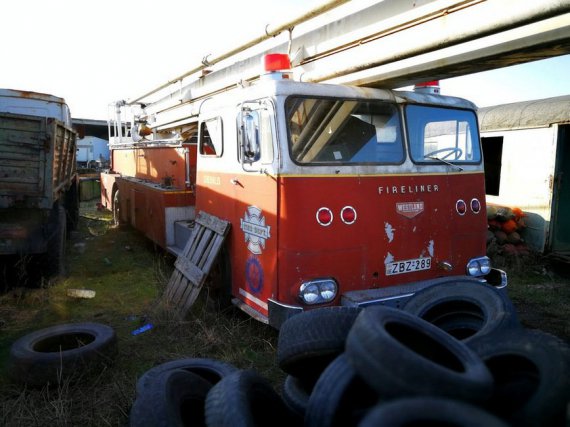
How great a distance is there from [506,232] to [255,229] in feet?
18.6

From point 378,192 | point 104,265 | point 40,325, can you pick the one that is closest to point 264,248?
point 378,192

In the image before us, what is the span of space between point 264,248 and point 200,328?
1.27m

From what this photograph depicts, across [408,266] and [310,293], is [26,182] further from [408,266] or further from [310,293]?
[408,266]

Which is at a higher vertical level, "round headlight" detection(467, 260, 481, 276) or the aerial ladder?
the aerial ladder

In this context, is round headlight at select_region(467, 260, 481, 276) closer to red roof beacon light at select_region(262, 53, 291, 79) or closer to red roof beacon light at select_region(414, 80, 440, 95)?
red roof beacon light at select_region(414, 80, 440, 95)

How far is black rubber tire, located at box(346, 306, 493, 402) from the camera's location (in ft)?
5.76

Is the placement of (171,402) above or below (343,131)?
below

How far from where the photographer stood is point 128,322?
15.8 feet

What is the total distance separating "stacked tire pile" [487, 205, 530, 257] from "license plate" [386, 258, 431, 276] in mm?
4057

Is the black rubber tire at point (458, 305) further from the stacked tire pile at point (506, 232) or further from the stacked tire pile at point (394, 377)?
the stacked tire pile at point (506, 232)

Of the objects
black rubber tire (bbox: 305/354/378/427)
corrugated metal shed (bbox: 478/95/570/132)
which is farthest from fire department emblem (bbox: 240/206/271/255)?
corrugated metal shed (bbox: 478/95/570/132)

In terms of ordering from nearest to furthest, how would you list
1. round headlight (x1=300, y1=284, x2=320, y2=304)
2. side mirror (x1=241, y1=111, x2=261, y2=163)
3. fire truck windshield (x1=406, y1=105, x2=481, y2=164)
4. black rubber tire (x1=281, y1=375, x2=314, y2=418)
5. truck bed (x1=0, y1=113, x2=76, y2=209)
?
1. black rubber tire (x1=281, y1=375, x2=314, y2=418)
2. round headlight (x1=300, y1=284, x2=320, y2=304)
3. side mirror (x1=241, y1=111, x2=261, y2=163)
4. fire truck windshield (x1=406, y1=105, x2=481, y2=164)
5. truck bed (x1=0, y1=113, x2=76, y2=209)

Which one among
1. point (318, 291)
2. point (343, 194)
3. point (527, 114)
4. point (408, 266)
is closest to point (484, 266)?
point (408, 266)

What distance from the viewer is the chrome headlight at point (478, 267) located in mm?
4336
